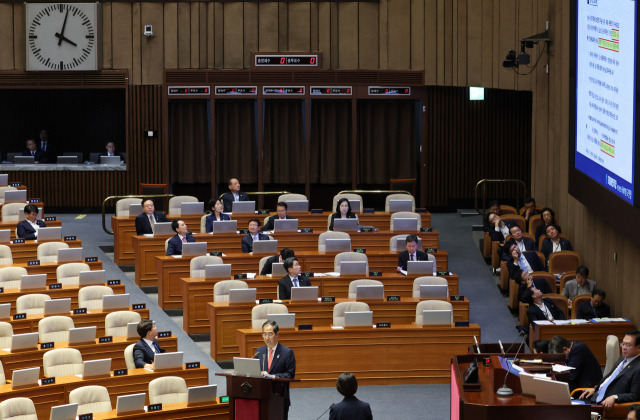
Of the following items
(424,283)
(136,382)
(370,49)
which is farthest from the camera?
(370,49)

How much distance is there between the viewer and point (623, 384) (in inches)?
370

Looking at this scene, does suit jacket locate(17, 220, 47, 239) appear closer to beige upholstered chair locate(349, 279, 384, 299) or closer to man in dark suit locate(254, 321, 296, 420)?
beige upholstered chair locate(349, 279, 384, 299)

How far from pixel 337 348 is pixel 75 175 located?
8894 millimetres

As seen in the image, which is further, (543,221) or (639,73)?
(543,221)

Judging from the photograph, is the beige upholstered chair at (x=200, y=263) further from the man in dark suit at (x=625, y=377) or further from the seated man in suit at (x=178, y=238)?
the man in dark suit at (x=625, y=377)

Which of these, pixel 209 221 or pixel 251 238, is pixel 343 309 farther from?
pixel 209 221

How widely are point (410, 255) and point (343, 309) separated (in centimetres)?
205

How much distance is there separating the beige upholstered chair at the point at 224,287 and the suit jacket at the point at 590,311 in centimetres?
395

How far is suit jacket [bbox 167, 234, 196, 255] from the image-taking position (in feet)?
48.3

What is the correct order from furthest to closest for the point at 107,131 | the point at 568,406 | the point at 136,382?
the point at 107,131
the point at 136,382
the point at 568,406

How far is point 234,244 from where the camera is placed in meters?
15.5

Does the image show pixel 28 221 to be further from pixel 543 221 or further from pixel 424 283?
pixel 543 221

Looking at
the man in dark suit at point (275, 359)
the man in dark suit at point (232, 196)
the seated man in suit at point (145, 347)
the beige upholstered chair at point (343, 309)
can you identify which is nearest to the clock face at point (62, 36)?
the man in dark suit at point (232, 196)

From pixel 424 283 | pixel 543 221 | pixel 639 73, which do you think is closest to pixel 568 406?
pixel 639 73
